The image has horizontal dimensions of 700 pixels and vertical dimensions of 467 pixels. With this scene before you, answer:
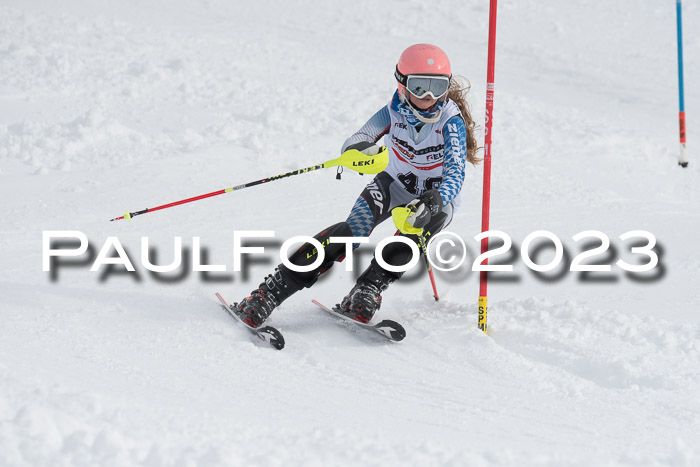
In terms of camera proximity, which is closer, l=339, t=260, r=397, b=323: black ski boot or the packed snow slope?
the packed snow slope

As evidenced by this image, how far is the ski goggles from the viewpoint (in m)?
4.21

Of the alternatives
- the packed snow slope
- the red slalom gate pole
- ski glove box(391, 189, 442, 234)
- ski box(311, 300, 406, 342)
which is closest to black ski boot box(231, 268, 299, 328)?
the packed snow slope

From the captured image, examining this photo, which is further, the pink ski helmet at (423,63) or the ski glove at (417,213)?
the pink ski helmet at (423,63)

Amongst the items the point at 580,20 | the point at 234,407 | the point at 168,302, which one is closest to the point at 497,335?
the point at 234,407

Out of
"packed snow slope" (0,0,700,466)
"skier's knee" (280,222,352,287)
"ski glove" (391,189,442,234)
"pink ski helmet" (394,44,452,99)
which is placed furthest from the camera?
"skier's knee" (280,222,352,287)

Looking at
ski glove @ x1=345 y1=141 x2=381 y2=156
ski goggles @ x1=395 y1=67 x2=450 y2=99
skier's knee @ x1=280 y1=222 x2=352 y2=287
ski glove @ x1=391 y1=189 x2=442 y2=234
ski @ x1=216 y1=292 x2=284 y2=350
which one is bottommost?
ski @ x1=216 y1=292 x2=284 y2=350

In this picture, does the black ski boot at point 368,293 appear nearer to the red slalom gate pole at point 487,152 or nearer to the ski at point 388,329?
the ski at point 388,329

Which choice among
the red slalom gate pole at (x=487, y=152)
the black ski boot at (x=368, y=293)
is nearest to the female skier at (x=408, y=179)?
the black ski boot at (x=368, y=293)

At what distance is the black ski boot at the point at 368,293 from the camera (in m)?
4.29

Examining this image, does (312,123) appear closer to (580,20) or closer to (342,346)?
(342,346)

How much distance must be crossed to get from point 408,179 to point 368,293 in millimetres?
846

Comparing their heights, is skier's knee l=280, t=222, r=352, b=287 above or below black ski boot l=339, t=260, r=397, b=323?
above

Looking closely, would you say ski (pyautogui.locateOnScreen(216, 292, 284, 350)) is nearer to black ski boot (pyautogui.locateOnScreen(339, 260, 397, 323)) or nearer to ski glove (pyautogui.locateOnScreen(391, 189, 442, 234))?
black ski boot (pyautogui.locateOnScreen(339, 260, 397, 323))

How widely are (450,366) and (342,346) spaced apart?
65cm
